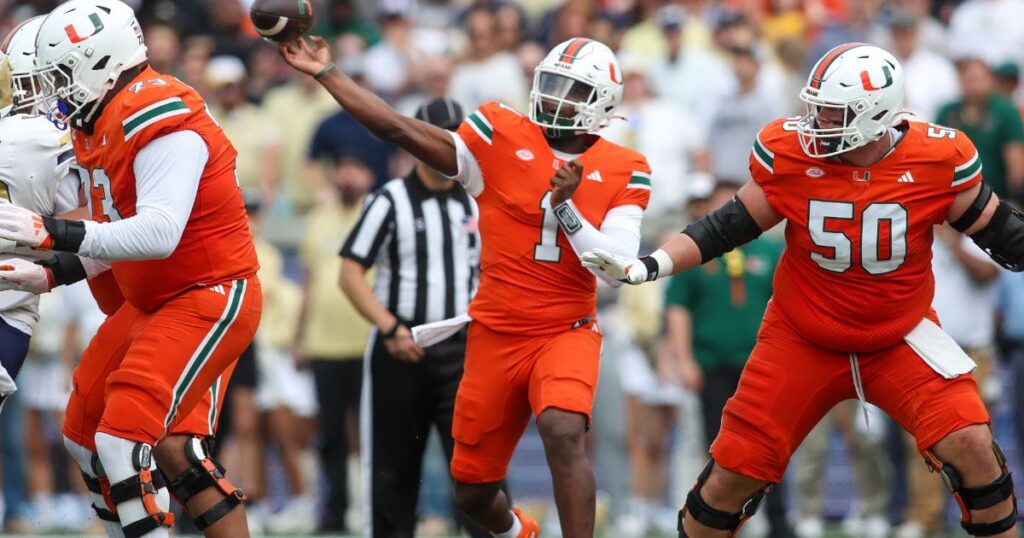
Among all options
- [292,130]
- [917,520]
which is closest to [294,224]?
[292,130]

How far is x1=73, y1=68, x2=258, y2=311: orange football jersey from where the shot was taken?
6121 millimetres

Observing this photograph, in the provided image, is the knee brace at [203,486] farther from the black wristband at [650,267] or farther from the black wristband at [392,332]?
the black wristband at [650,267]

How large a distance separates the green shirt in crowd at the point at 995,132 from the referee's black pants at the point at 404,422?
480 centimetres

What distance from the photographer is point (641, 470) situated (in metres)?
11.1


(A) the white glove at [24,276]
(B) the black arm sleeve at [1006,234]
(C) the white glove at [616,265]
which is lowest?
(B) the black arm sleeve at [1006,234]

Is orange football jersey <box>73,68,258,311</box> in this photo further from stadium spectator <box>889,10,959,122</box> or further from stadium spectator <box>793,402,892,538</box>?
stadium spectator <box>889,10,959,122</box>

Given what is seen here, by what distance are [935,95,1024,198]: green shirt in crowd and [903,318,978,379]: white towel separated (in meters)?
4.75

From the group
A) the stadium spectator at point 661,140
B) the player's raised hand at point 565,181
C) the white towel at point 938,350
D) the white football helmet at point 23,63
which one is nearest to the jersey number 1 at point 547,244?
the player's raised hand at point 565,181

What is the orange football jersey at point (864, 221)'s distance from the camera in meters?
6.50

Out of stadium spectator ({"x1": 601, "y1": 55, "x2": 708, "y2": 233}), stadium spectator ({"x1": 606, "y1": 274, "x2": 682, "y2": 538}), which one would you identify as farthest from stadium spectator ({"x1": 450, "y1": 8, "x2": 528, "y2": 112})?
stadium spectator ({"x1": 606, "y1": 274, "x2": 682, "y2": 538})

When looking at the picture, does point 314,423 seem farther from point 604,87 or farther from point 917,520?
point 604,87

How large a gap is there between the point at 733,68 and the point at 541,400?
6389mm

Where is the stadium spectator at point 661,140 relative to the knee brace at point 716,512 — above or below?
below

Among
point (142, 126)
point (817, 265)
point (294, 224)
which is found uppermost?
point (142, 126)
